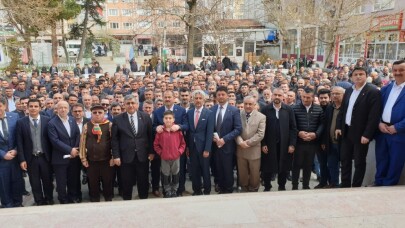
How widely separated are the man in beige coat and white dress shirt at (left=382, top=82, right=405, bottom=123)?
5.44 ft

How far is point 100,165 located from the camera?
5.07m

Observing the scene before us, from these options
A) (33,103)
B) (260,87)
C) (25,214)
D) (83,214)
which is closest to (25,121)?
(33,103)

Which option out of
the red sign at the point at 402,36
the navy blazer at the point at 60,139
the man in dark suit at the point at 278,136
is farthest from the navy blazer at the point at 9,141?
the red sign at the point at 402,36

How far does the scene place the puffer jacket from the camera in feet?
17.0

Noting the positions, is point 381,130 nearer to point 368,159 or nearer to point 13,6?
point 368,159

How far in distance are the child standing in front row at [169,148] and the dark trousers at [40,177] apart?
171 centimetres

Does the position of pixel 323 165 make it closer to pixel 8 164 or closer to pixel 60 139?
pixel 60 139

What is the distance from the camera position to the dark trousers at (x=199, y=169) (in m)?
5.30

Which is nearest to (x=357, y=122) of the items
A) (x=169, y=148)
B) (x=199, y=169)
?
(x=199, y=169)

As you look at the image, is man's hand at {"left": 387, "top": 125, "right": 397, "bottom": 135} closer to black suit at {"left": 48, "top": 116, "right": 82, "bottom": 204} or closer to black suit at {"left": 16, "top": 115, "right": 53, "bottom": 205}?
black suit at {"left": 48, "top": 116, "right": 82, "bottom": 204}

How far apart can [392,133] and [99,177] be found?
4.23 meters

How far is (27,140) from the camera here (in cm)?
493

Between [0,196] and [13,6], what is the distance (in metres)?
15.3

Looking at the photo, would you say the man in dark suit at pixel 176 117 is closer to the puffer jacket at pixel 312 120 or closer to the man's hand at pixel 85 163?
the man's hand at pixel 85 163
